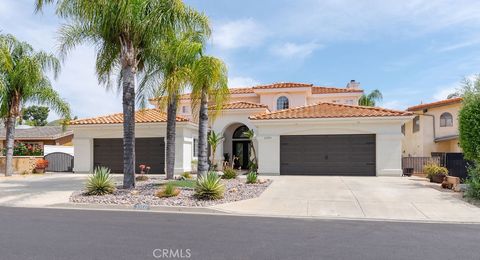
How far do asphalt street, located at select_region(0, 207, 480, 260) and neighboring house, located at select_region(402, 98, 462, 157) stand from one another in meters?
21.3

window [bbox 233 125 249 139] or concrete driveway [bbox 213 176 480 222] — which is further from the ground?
window [bbox 233 125 249 139]

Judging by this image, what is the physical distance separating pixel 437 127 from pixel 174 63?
22.1 m

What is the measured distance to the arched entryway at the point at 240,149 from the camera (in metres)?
27.3

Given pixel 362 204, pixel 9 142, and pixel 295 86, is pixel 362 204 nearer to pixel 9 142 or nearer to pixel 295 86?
pixel 295 86

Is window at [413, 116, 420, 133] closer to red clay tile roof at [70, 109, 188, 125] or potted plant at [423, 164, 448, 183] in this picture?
potted plant at [423, 164, 448, 183]

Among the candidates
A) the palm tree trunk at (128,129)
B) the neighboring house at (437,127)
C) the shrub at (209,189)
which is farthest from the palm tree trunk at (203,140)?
the neighboring house at (437,127)

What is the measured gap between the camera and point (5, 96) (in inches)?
836

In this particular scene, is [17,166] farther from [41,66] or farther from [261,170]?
[261,170]

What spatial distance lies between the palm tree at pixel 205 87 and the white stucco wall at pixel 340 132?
7.28 m

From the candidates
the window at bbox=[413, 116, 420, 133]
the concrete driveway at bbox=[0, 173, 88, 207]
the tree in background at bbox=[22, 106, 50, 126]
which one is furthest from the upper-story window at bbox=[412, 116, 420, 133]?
the tree in background at bbox=[22, 106, 50, 126]

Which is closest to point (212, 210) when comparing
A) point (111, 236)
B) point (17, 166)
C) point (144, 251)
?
point (111, 236)

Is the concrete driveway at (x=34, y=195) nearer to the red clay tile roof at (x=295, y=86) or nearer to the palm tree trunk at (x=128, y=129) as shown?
the palm tree trunk at (x=128, y=129)

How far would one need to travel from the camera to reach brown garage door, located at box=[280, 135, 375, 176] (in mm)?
20609

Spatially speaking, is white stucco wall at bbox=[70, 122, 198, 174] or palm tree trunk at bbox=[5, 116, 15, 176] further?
white stucco wall at bbox=[70, 122, 198, 174]
